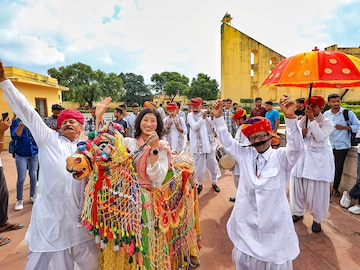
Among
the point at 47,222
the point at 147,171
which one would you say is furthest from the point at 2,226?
the point at 147,171

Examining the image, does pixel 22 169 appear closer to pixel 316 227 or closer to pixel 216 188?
pixel 216 188

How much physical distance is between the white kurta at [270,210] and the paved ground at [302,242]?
1.03 meters

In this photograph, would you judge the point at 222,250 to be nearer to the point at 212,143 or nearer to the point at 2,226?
the point at 212,143

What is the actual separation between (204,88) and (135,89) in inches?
982

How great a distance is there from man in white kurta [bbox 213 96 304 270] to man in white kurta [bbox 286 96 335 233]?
5.28 feet

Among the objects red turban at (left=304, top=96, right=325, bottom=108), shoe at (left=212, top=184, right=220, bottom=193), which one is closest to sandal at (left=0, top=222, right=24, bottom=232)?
shoe at (left=212, top=184, right=220, bottom=193)

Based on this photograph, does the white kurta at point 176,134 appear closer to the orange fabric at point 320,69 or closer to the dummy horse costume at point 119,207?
the orange fabric at point 320,69

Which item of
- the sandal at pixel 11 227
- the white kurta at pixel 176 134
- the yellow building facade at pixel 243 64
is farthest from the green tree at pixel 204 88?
the sandal at pixel 11 227

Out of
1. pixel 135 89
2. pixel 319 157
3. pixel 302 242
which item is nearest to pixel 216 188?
pixel 302 242

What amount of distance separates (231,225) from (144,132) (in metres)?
1.30

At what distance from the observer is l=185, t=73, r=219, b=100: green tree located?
1546 inches

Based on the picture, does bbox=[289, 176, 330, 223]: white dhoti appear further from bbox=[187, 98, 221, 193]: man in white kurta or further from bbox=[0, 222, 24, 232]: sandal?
bbox=[0, 222, 24, 232]: sandal

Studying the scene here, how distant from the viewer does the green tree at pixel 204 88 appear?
3927 centimetres

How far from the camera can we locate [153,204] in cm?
218
